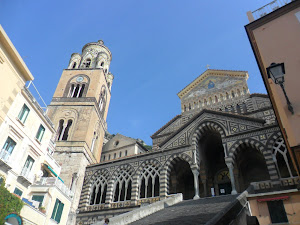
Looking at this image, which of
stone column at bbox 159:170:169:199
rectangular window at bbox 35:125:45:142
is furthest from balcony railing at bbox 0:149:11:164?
stone column at bbox 159:170:169:199

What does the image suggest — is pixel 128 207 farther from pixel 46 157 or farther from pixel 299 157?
pixel 299 157

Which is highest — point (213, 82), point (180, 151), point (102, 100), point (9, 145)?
point (102, 100)

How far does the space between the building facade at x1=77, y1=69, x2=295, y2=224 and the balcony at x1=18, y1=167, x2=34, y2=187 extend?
701cm

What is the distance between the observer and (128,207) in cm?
1939

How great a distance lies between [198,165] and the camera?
1872 centimetres

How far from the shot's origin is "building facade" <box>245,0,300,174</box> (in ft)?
Result: 21.9

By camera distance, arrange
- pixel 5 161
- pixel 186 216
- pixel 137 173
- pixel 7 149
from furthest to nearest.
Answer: pixel 137 173 < pixel 7 149 < pixel 5 161 < pixel 186 216

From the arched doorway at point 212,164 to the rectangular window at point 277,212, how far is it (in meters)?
7.08

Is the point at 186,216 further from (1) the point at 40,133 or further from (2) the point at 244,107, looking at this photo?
(2) the point at 244,107

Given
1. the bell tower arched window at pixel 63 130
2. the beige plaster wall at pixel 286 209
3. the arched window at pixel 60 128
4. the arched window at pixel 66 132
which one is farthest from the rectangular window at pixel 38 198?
the beige plaster wall at pixel 286 209

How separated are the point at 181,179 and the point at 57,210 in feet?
34.8

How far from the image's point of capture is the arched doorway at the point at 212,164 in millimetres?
19953

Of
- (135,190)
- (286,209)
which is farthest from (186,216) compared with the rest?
(135,190)

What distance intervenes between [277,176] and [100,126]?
71.8ft
